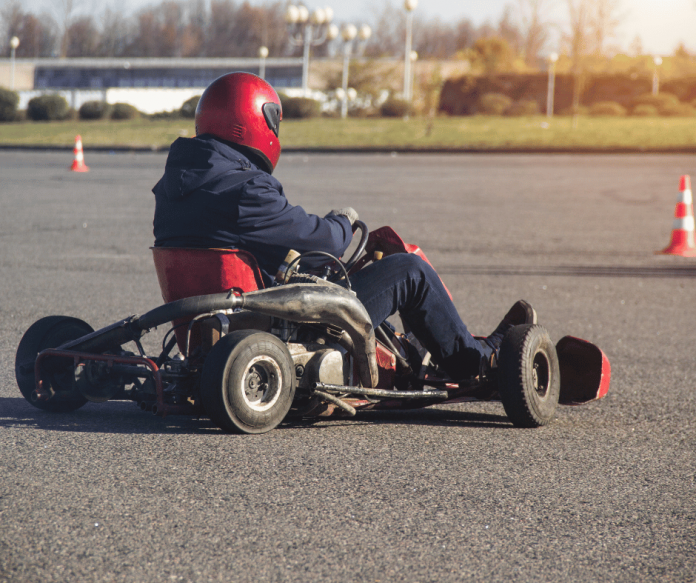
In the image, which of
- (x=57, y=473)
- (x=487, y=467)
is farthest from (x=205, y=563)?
(x=487, y=467)

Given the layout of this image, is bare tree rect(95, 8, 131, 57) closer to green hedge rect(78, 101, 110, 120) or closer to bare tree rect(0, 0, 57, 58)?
bare tree rect(0, 0, 57, 58)

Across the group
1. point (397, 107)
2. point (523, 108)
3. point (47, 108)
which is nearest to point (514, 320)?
point (397, 107)

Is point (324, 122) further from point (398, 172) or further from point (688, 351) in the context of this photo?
point (688, 351)

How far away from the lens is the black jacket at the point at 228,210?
11.8 ft

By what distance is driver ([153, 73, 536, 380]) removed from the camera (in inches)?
142

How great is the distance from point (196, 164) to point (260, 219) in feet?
1.18

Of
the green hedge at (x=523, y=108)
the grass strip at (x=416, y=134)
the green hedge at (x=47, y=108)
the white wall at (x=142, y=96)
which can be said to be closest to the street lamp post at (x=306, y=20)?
the grass strip at (x=416, y=134)

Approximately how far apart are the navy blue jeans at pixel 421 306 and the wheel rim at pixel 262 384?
549 millimetres

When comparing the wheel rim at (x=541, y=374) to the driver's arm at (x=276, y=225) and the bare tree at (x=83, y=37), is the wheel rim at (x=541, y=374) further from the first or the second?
the bare tree at (x=83, y=37)

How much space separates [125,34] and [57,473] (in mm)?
131206

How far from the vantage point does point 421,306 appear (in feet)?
12.8

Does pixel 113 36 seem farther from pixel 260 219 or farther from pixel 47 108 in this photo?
pixel 260 219

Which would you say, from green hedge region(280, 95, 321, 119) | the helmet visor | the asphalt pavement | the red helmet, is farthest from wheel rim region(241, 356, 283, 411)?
green hedge region(280, 95, 321, 119)

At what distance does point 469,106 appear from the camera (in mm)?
56094
